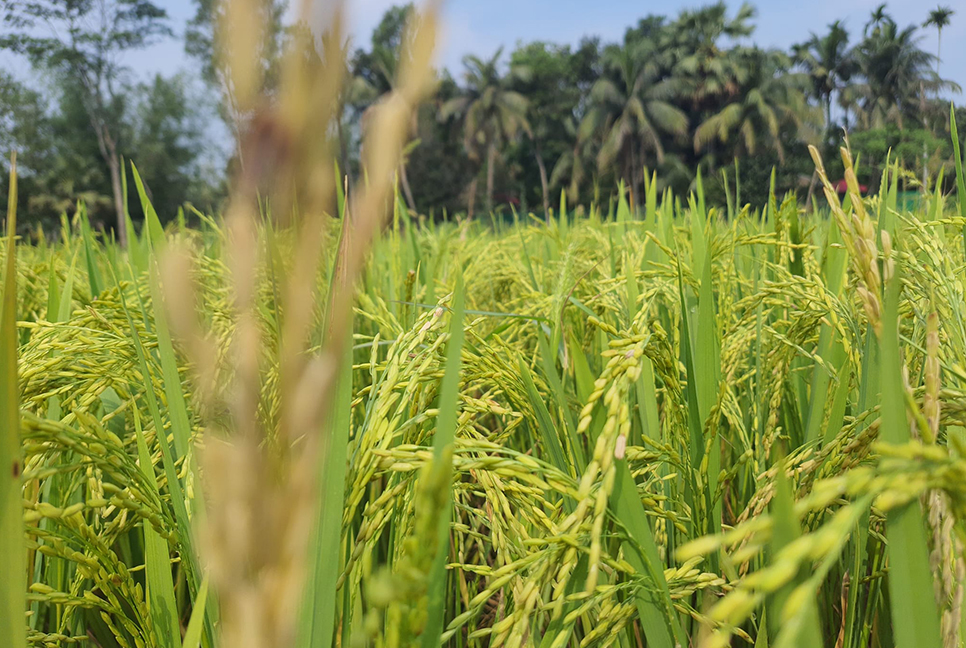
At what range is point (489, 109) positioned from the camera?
132ft

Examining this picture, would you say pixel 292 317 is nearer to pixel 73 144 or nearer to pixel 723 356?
pixel 723 356

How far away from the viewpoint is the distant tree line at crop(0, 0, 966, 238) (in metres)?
26.8

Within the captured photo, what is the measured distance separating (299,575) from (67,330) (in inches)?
24.9

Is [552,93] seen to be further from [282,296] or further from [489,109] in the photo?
[282,296]

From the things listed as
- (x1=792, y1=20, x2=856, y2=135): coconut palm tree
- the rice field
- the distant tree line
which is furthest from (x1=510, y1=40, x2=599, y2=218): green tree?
the rice field

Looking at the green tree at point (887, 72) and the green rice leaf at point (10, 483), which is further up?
the green tree at point (887, 72)

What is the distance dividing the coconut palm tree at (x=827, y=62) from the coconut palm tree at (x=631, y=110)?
9736 millimetres

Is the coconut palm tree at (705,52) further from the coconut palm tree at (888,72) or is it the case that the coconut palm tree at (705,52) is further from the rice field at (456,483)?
the rice field at (456,483)

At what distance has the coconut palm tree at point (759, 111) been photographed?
35.5 metres

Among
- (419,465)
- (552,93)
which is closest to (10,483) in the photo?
(419,465)

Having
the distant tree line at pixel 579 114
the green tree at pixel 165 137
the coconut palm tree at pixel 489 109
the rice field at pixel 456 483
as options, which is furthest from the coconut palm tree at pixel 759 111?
the rice field at pixel 456 483

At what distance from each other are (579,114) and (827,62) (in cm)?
1642

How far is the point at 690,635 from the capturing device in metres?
0.75

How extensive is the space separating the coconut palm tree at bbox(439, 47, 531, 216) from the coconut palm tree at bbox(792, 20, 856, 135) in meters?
18.9
